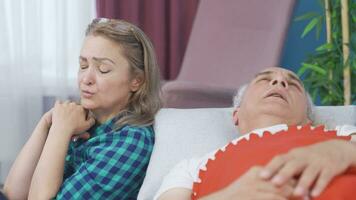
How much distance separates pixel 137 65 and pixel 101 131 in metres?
0.22

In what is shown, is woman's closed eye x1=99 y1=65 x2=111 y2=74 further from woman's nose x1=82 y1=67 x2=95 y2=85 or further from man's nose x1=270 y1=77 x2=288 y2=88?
man's nose x1=270 y1=77 x2=288 y2=88

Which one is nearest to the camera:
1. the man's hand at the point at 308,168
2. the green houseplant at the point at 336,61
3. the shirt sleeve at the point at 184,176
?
the man's hand at the point at 308,168

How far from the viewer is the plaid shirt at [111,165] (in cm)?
153

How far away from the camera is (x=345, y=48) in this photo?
2637 millimetres

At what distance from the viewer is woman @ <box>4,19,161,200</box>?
1539 millimetres

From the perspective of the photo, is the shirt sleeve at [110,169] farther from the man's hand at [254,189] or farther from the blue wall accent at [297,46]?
the blue wall accent at [297,46]

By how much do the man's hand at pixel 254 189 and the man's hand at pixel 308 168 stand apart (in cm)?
2

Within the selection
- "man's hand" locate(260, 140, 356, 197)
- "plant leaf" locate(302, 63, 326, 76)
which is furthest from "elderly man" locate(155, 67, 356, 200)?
"plant leaf" locate(302, 63, 326, 76)

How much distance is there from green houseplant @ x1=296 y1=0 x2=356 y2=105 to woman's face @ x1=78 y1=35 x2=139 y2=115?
50.7 inches

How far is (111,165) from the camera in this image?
1.53m

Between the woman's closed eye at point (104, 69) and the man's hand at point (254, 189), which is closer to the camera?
the man's hand at point (254, 189)

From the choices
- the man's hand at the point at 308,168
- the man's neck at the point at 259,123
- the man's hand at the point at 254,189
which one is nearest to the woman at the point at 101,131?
the man's neck at the point at 259,123

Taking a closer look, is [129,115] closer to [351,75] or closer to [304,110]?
[304,110]

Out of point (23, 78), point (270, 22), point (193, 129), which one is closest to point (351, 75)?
point (270, 22)
